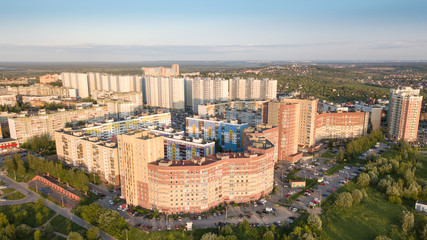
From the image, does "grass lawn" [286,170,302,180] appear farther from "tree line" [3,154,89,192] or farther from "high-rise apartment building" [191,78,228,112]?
"high-rise apartment building" [191,78,228,112]

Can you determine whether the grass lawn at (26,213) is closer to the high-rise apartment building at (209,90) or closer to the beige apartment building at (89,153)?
the beige apartment building at (89,153)

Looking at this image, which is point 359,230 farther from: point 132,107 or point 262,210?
point 132,107

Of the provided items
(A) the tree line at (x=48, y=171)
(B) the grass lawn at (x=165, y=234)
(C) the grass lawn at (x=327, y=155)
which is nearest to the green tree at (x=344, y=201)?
(B) the grass lawn at (x=165, y=234)

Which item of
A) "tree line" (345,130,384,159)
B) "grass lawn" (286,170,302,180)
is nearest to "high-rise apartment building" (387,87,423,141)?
"tree line" (345,130,384,159)

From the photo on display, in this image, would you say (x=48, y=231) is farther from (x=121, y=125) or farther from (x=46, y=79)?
(x=46, y=79)

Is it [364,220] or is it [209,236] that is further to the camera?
[364,220]

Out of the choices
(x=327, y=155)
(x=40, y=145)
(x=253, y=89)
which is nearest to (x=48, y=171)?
(x=40, y=145)
